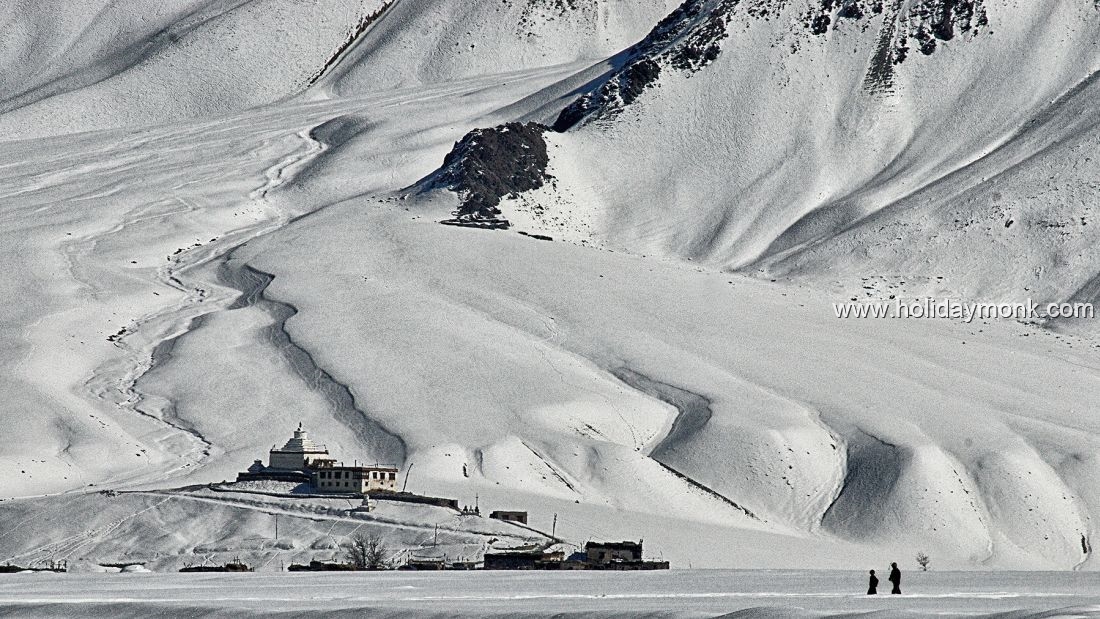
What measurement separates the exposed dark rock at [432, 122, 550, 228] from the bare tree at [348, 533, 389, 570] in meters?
76.9

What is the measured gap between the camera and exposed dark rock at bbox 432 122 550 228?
18550 cm

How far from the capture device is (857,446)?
131500 millimetres

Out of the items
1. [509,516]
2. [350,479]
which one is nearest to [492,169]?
[350,479]

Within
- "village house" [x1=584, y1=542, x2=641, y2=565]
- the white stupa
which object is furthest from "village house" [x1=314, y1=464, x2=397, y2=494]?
"village house" [x1=584, y1=542, x2=641, y2=565]

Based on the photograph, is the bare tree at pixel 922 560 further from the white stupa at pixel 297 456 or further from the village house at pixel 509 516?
the white stupa at pixel 297 456

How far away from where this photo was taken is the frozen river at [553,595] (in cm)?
6172

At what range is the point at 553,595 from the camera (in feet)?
225

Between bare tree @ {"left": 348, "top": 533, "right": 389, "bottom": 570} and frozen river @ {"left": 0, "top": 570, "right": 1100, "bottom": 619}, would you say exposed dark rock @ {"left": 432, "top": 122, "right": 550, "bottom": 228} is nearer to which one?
bare tree @ {"left": 348, "top": 533, "right": 389, "bottom": 570}

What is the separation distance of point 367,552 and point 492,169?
89597 millimetres

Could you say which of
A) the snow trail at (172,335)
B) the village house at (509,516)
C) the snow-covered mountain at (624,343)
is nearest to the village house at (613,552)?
the snow-covered mountain at (624,343)

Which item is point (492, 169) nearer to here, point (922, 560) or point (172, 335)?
point (172, 335)

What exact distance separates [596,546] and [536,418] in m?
32.4

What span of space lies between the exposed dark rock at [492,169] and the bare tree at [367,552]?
76945 millimetres

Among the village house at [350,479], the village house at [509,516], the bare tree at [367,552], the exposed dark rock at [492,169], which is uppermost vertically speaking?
the exposed dark rock at [492,169]
